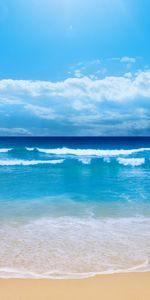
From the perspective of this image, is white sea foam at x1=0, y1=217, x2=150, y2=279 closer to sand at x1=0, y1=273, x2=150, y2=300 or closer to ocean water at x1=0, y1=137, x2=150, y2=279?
ocean water at x1=0, y1=137, x2=150, y2=279

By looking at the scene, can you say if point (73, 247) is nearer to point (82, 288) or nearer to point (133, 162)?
point (82, 288)

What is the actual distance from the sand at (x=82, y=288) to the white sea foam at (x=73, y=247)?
23 cm

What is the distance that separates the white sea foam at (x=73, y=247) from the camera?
4.66m

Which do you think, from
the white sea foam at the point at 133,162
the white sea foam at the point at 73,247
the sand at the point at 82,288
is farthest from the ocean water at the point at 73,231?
the white sea foam at the point at 133,162

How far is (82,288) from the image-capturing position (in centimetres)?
402

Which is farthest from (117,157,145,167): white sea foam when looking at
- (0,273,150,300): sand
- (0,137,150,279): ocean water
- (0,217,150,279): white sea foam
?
(0,273,150,300): sand

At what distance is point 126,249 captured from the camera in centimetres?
557

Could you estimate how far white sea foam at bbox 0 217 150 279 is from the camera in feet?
15.3

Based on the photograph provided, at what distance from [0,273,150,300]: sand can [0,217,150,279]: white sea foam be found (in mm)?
232

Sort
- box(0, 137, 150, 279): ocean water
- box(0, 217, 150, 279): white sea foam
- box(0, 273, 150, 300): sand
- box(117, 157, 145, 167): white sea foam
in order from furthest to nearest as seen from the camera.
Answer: box(117, 157, 145, 167): white sea foam
box(0, 137, 150, 279): ocean water
box(0, 217, 150, 279): white sea foam
box(0, 273, 150, 300): sand

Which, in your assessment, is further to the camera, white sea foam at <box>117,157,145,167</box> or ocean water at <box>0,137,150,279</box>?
white sea foam at <box>117,157,145,167</box>

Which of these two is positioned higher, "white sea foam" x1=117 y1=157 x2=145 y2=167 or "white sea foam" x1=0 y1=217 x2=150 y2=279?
"white sea foam" x1=117 y1=157 x2=145 y2=167

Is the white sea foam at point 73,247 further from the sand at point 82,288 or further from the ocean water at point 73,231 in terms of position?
the sand at point 82,288

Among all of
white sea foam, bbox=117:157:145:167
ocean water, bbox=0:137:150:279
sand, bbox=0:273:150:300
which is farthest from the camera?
white sea foam, bbox=117:157:145:167
